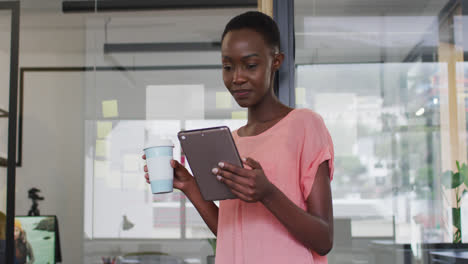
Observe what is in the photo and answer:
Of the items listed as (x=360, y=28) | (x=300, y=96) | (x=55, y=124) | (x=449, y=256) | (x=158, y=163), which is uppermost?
(x=360, y=28)

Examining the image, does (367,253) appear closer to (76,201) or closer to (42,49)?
(76,201)

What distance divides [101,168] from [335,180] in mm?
2123

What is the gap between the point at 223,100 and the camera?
9.96ft

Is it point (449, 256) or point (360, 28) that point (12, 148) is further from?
point (449, 256)

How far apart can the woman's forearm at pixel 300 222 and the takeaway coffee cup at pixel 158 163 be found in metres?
0.23

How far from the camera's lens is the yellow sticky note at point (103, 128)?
11.4 feet

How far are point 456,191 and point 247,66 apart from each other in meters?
1.11

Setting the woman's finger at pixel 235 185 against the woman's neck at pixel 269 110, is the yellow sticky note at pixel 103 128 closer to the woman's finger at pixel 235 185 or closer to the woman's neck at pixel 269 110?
the woman's neck at pixel 269 110

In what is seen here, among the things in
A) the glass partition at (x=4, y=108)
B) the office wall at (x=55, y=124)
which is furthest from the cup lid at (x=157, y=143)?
the office wall at (x=55, y=124)

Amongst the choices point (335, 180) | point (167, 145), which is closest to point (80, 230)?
point (335, 180)

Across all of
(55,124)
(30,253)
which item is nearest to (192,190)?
(30,253)

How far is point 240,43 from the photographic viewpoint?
1032 millimetres

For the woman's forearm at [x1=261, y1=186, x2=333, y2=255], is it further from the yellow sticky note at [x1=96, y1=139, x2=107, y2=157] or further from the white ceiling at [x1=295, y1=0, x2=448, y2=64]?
the yellow sticky note at [x1=96, y1=139, x2=107, y2=157]

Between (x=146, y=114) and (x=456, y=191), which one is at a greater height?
(x=146, y=114)
